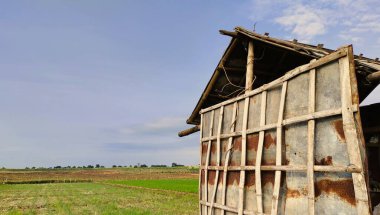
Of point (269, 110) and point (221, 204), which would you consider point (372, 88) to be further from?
point (221, 204)

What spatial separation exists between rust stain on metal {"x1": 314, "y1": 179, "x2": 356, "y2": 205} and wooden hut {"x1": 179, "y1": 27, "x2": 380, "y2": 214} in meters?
0.01

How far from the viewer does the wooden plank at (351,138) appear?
158 inches

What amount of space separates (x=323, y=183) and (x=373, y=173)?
270 centimetres

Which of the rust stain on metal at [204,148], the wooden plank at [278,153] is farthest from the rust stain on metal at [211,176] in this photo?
the wooden plank at [278,153]

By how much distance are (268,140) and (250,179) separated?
87 centimetres

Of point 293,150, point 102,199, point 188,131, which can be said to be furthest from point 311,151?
point 102,199

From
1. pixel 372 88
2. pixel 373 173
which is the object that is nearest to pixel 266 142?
pixel 373 173

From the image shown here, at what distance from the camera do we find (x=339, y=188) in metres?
4.40

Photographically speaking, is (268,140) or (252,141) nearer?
(268,140)

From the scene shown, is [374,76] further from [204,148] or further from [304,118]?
[204,148]

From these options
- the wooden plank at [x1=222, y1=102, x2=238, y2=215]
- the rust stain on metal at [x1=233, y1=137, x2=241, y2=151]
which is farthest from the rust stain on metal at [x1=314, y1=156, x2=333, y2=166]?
the wooden plank at [x1=222, y1=102, x2=238, y2=215]

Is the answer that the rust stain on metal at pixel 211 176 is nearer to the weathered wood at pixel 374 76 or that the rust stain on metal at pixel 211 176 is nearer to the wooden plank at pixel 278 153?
the wooden plank at pixel 278 153

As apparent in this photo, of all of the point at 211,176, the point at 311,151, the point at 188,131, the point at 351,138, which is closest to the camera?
the point at 351,138

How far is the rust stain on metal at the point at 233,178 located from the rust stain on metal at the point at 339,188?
2.09 m
